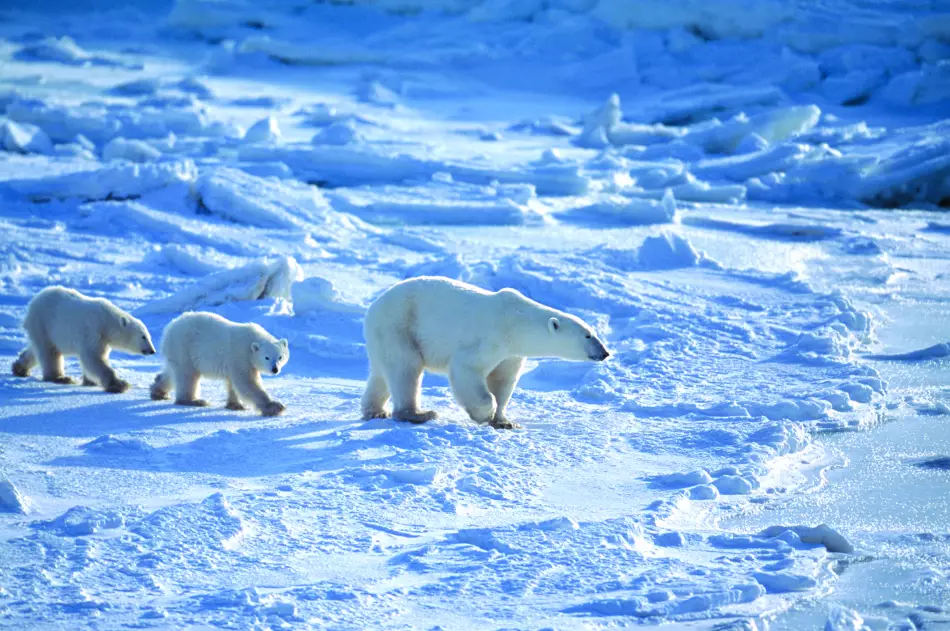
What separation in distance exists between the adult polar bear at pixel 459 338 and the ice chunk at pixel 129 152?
822cm

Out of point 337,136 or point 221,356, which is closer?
point 221,356

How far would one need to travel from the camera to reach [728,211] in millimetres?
12297

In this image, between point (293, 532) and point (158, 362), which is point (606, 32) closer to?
point (158, 362)

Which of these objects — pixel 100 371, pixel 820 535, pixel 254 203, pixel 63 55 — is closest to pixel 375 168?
pixel 254 203

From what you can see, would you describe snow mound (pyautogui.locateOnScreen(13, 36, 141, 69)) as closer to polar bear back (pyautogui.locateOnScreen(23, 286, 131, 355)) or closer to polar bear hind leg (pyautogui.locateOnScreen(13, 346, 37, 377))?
polar bear hind leg (pyautogui.locateOnScreen(13, 346, 37, 377))

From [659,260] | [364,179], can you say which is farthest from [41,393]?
[364,179]

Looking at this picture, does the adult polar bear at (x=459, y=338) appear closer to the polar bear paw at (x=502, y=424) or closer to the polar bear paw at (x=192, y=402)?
the polar bear paw at (x=502, y=424)

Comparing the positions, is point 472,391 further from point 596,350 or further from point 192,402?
point 192,402

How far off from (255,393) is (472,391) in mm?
1116

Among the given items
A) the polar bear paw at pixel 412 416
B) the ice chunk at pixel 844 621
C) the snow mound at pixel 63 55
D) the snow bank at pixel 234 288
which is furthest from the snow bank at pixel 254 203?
the snow mound at pixel 63 55

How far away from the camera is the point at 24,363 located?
6.32m

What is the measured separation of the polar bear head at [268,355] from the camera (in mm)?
5777

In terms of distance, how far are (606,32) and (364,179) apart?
30.5 ft

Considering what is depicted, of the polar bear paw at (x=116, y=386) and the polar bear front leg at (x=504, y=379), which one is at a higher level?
the polar bear front leg at (x=504, y=379)
